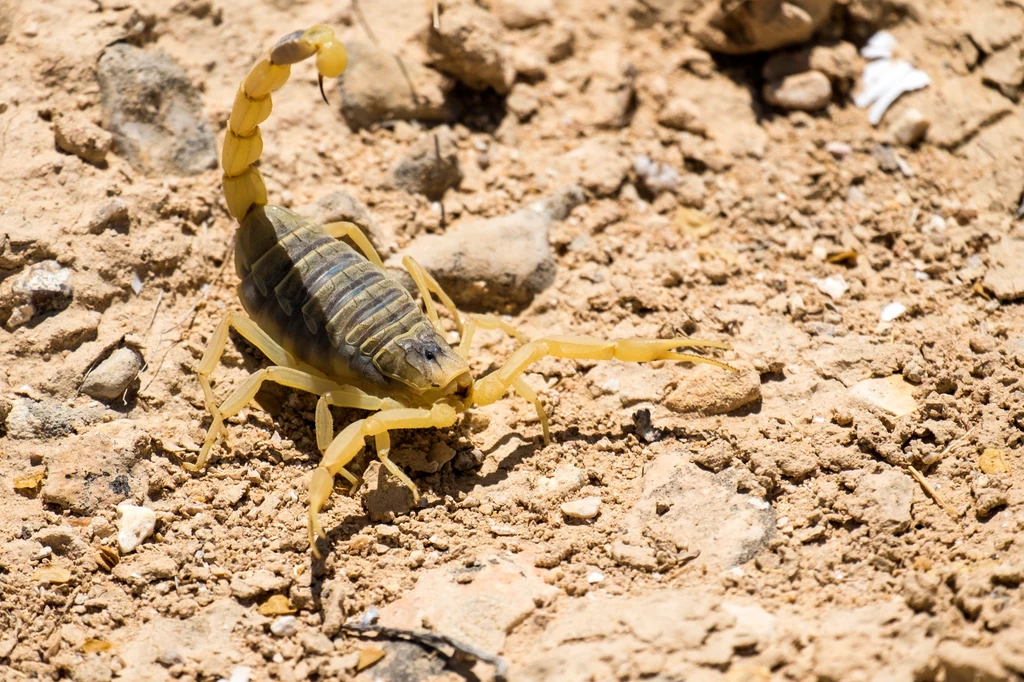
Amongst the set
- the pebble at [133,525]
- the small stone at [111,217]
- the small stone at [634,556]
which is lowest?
the pebble at [133,525]

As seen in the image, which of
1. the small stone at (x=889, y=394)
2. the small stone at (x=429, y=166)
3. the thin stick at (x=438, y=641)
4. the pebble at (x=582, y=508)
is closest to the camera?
the thin stick at (x=438, y=641)

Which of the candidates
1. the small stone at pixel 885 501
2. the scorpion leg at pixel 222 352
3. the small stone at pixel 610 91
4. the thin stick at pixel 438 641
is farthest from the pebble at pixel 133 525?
the small stone at pixel 610 91

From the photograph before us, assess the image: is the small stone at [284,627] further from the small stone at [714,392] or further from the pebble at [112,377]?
the small stone at [714,392]

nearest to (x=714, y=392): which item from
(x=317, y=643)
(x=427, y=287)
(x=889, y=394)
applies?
(x=889, y=394)

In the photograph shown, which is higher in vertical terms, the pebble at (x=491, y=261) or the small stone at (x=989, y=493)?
the small stone at (x=989, y=493)

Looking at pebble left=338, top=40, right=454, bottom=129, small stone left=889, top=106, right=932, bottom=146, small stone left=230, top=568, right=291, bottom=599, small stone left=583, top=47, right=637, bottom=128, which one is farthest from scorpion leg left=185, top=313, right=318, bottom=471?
small stone left=889, top=106, right=932, bottom=146

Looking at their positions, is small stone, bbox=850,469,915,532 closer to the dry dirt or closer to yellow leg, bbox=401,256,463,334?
the dry dirt

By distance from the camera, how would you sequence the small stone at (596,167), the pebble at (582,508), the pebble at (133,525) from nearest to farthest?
the pebble at (133,525)
the pebble at (582,508)
the small stone at (596,167)

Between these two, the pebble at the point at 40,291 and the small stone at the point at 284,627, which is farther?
the pebble at the point at 40,291
